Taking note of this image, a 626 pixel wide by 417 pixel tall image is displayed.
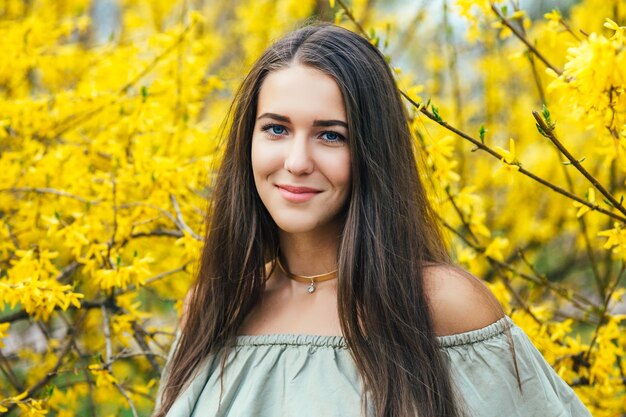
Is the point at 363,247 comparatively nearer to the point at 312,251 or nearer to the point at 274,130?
the point at 312,251

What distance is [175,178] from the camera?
8.41ft

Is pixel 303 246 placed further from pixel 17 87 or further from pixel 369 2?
pixel 369 2

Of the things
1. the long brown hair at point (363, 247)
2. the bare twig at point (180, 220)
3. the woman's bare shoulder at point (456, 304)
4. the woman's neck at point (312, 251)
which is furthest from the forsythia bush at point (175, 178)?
the woman's neck at point (312, 251)

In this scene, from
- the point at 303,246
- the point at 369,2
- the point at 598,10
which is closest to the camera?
the point at 303,246

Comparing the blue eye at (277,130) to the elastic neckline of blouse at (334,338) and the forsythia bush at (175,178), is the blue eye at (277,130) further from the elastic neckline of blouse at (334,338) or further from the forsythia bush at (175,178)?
the elastic neckline of blouse at (334,338)

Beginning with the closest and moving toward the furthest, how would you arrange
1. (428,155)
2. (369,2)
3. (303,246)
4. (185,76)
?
(303,246), (428,155), (185,76), (369,2)

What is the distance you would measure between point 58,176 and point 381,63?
1364 mm

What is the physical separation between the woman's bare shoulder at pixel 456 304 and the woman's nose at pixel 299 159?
1.19 ft

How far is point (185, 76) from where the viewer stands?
3.13 m

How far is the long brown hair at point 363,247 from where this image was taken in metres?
1.72

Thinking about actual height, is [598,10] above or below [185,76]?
above

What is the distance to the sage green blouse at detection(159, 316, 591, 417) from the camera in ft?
5.72

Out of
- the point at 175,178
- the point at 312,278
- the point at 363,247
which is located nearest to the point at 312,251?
the point at 312,278

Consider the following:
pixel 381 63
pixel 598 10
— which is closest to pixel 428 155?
pixel 381 63
